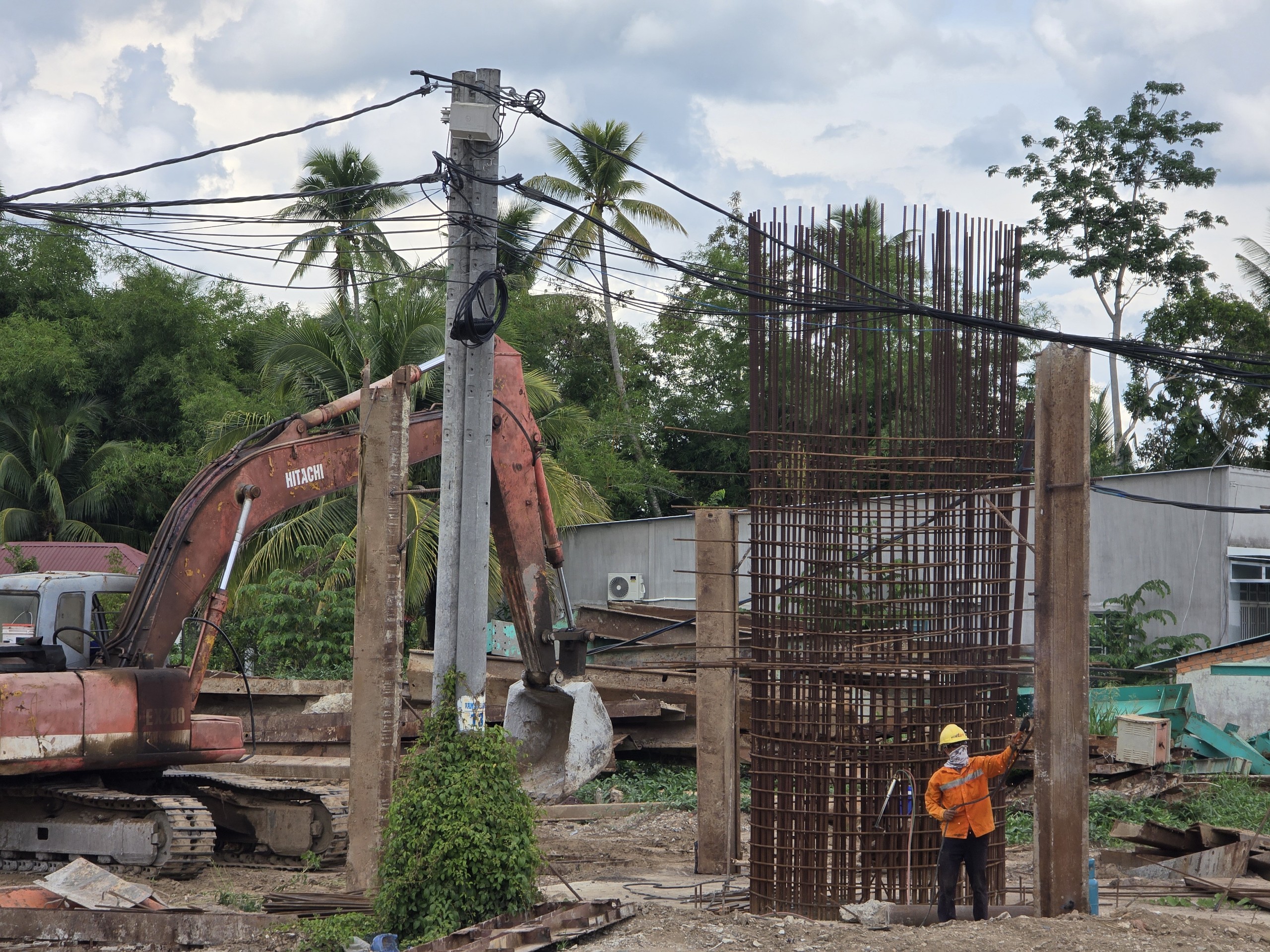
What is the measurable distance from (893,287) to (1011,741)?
346cm

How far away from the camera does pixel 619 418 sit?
109 feet

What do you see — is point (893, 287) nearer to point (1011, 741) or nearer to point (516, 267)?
point (1011, 741)

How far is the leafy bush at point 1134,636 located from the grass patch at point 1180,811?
16.8ft

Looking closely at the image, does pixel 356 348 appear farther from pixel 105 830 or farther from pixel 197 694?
pixel 105 830

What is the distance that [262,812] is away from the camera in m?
12.3

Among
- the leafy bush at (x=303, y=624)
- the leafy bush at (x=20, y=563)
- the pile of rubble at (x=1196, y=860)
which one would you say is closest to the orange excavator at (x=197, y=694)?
the pile of rubble at (x=1196, y=860)

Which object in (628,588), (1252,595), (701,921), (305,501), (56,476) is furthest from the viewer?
(56,476)

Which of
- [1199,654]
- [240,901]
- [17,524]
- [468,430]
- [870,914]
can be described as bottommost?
[240,901]

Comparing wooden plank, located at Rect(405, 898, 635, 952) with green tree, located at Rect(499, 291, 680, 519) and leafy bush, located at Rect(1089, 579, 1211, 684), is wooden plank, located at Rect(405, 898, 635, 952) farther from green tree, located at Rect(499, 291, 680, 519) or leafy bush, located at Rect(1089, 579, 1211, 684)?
green tree, located at Rect(499, 291, 680, 519)

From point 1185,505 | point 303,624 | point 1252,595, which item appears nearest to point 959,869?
point 1185,505

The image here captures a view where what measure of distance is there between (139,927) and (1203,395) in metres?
27.4

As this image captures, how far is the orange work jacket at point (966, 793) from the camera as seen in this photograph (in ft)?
26.5

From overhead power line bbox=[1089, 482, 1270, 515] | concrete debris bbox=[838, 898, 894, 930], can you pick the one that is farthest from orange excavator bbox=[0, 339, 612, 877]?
overhead power line bbox=[1089, 482, 1270, 515]

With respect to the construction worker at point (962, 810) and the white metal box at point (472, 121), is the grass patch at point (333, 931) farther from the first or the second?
the white metal box at point (472, 121)
